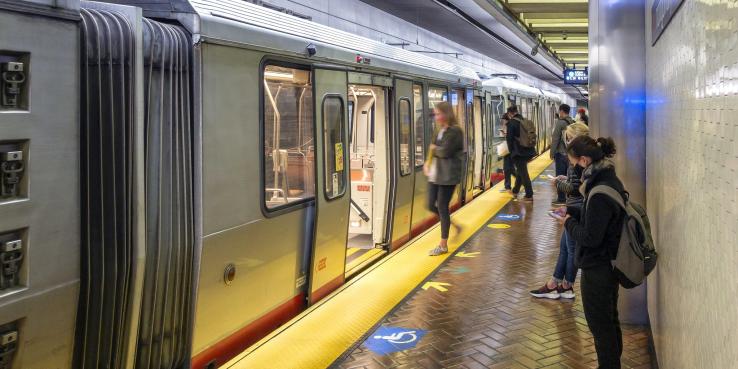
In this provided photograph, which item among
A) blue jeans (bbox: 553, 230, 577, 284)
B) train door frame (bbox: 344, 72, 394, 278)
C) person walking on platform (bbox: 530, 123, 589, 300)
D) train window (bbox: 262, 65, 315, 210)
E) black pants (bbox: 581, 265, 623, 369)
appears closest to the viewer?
black pants (bbox: 581, 265, 623, 369)

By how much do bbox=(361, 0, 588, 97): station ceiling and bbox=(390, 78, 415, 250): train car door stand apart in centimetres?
483

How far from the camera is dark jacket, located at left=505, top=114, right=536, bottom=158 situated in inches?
Answer: 489

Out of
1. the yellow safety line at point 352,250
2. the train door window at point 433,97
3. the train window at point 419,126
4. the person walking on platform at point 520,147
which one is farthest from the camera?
the person walking on platform at point 520,147

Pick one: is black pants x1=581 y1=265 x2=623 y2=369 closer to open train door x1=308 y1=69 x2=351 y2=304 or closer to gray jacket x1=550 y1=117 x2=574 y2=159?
open train door x1=308 y1=69 x2=351 y2=304

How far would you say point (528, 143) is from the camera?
1235 cm

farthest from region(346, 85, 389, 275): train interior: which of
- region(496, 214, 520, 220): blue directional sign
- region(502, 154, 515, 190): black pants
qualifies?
region(502, 154, 515, 190): black pants

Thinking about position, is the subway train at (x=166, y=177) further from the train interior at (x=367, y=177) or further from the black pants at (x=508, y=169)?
the black pants at (x=508, y=169)

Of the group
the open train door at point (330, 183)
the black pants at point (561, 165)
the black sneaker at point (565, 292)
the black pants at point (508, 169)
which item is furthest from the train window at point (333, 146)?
the black pants at point (508, 169)

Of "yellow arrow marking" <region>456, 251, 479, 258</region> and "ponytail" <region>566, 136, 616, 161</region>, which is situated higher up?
"ponytail" <region>566, 136, 616, 161</region>

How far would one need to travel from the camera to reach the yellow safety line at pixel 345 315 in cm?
473

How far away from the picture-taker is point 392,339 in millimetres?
5258

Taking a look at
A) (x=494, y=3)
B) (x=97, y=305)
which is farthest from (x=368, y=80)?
(x=494, y=3)

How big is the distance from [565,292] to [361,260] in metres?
2.36

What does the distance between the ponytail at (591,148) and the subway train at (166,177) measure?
7.19 feet
